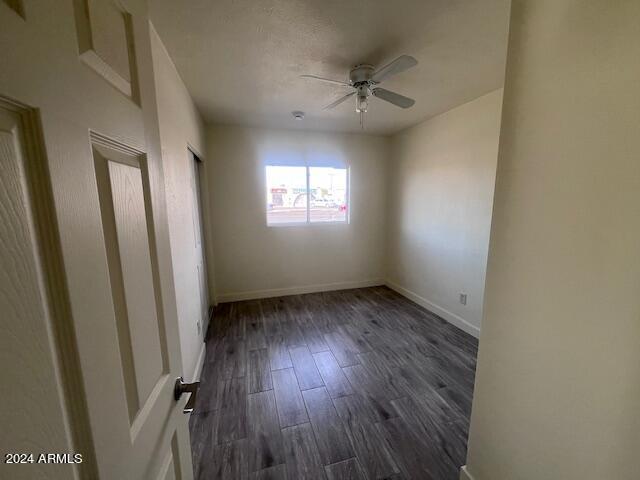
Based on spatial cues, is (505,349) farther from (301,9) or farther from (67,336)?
(301,9)

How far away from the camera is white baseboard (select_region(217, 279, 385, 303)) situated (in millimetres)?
3643

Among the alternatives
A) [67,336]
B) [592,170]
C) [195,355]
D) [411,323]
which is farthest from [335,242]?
[67,336]

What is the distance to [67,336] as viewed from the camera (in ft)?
1.21

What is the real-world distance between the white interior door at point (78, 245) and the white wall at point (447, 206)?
2823 mm

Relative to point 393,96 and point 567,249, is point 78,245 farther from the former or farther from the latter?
point 393,96

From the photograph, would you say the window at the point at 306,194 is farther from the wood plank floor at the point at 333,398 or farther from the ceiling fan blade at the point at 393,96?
the ceiling fan blade at the point at 393,96

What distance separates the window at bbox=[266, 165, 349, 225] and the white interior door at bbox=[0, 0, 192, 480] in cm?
296

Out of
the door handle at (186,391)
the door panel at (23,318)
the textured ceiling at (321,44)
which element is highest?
the textured ceiling at (321,44)

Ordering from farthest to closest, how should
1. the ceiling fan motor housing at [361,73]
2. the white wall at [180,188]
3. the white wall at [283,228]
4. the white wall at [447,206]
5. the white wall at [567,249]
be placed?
the white wall at [283,228], the white wall at [447,206], the ceiling fan motor housing at [361,73], the white wall at [180,188], the white wall at [567,249]

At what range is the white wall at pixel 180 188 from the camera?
5.16ft

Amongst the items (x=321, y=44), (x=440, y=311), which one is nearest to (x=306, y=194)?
(x=321, y=44)

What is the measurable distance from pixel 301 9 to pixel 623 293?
1.78m

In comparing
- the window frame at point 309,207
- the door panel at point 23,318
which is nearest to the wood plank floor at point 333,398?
the window frame at point 309,207

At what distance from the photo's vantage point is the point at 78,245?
0.39 meters
